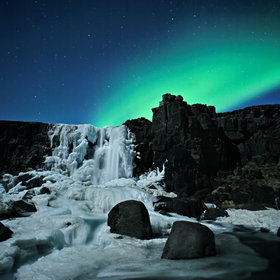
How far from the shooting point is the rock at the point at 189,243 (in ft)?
18.0

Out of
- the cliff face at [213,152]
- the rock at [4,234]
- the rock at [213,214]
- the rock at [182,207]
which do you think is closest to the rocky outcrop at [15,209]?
the rock at [4,234]

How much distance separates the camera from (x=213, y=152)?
23.8m

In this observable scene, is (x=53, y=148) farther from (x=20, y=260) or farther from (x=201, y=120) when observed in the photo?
(x=20, y=260)

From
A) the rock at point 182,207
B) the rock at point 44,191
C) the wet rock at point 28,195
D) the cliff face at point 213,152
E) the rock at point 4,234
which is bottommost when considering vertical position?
the rock at point 182,207

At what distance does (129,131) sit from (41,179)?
43.4 ft

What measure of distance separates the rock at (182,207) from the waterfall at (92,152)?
1230cm

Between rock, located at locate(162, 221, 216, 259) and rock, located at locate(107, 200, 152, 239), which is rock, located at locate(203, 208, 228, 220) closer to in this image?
rock, located at locate(107, 200, 152, 239)

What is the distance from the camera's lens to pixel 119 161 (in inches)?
1066

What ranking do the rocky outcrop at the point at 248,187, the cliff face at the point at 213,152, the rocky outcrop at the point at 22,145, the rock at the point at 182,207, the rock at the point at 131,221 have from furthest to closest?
the rocky outcrop at the point at 22,145 → the cliff face at the point at 213,152 → the rocky outcrop at the point at 248,187 → the rock at the point at 182,207 → the rock at the point at 131,221

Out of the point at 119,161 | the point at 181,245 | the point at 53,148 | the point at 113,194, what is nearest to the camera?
the point at 181,245

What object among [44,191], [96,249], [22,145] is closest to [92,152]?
[22,145]

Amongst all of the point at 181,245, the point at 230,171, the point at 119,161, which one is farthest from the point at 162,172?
the point at 181,245

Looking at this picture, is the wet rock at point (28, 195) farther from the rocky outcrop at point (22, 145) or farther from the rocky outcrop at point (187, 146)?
the rocky outcrop at point (187, 146)

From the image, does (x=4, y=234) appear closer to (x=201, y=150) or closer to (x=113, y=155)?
(x=201, y=150)
